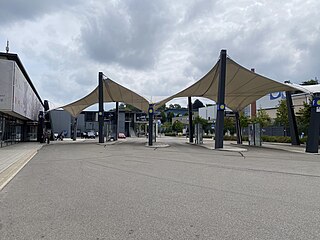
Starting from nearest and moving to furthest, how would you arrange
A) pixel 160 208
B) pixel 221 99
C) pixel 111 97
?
pixel 160 208
pixel 221 99
pixel 111 97

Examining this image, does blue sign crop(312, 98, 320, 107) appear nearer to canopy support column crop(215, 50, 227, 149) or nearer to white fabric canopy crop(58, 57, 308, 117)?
white fabric canopy crop(58, 57, 308, 117)

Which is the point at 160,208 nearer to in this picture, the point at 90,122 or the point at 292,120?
the point at 292,120

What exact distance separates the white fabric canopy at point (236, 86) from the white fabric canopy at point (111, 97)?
5.20m

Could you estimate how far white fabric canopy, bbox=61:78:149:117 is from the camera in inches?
1342

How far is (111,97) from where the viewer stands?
39281 millimetres

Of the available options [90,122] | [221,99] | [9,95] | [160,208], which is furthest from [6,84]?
[90,122]

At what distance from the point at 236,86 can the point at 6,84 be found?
19233mm

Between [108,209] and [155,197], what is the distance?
1243 millimetres

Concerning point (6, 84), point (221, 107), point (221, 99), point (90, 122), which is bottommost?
point (221, 107)

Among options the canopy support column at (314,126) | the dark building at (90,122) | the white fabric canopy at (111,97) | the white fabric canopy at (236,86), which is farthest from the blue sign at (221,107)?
the dark building at (90,122)

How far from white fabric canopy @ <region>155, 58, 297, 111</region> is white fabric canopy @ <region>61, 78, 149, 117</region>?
17.1ft

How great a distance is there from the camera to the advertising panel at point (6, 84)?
21719 mm

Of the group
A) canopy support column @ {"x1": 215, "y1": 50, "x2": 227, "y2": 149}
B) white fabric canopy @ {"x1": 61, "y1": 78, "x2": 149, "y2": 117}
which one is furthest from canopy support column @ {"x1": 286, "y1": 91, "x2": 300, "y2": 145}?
white fabric canopy @ {"x1": 61, "y1": 78, "x2": 149, "y2": 117}

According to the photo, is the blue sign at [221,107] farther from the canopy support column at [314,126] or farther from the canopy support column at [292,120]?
the canopy support column at [292,120]
